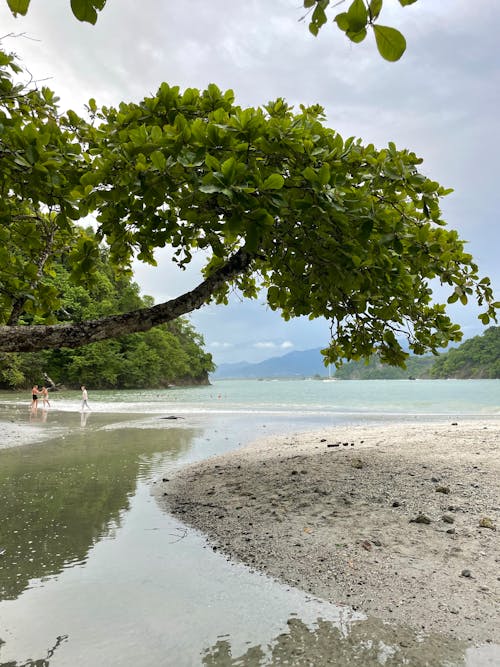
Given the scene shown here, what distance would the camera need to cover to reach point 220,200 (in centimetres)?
292

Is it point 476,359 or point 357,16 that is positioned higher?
point 476,359

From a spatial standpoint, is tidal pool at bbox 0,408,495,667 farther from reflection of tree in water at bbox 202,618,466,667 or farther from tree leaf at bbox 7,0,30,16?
tree leaf at bbox 7,0,30,16

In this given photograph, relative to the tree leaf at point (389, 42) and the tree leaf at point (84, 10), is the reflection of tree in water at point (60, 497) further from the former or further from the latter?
the tree leaf at point (389, 42)

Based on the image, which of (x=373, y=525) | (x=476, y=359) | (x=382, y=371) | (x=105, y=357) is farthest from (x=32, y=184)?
(x=382, y=371)

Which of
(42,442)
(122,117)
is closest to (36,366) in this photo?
(42,442)

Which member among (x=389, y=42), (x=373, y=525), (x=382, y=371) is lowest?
(x=373, y=525)

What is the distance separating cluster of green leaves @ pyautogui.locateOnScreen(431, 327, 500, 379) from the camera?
380 feet

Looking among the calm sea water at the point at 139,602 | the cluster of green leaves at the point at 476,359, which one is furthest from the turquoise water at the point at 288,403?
the cluster of green leaves at the point at 476,359

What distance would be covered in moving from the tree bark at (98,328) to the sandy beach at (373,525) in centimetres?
256

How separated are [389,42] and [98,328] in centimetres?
338

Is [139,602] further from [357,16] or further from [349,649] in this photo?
[357,16]

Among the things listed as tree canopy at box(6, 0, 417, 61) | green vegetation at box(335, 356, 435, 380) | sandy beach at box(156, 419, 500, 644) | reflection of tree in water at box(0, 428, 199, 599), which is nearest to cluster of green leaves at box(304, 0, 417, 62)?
tree canopy at box(6, 0, 417, 61)

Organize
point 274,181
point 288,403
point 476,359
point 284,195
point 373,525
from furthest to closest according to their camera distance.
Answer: point 476,359
point 288,403
point 373,525
point 284,195
point 274,181

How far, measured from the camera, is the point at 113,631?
10.3 ft
